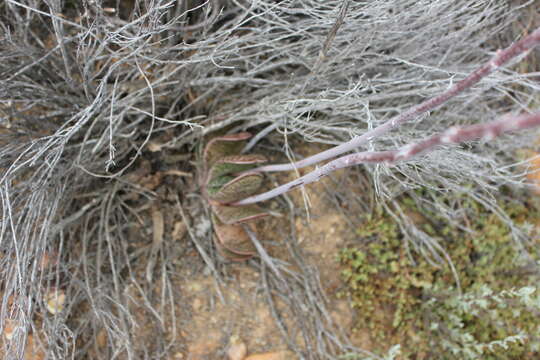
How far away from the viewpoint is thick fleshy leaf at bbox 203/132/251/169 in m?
1.99

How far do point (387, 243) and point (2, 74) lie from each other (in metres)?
1.85

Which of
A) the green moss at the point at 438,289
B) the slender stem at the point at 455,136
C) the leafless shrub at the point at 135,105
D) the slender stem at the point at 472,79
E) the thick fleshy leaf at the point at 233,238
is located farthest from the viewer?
the green moss at the point at 438,289

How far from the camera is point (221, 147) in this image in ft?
6.70

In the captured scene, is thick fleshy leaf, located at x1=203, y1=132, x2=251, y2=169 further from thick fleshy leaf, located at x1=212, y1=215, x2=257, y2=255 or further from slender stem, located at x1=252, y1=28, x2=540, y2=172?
slender stem, located at x1=252, y1=28, x2=540, y2=172

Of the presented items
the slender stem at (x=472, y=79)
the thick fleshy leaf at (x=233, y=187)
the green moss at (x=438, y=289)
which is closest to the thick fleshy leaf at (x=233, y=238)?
the thick fleshy leaf at (x=233, y=187)

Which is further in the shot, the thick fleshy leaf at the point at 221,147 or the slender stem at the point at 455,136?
the thick fleshy leaf at the point at 221,147

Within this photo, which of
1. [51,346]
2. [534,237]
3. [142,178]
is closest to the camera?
[51,346]

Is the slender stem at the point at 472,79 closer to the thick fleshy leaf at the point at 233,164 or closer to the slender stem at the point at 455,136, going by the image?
the slender stem at the point at 455,136

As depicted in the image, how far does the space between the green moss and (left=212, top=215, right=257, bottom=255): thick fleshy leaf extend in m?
0.50

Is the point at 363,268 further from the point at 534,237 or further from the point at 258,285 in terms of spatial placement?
the point at 534,237

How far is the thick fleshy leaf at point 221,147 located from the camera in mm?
1994

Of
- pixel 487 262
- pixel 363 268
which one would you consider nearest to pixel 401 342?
pixel 363 268

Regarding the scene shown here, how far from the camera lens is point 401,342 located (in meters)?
2.21

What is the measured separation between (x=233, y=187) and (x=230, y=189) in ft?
0.06
